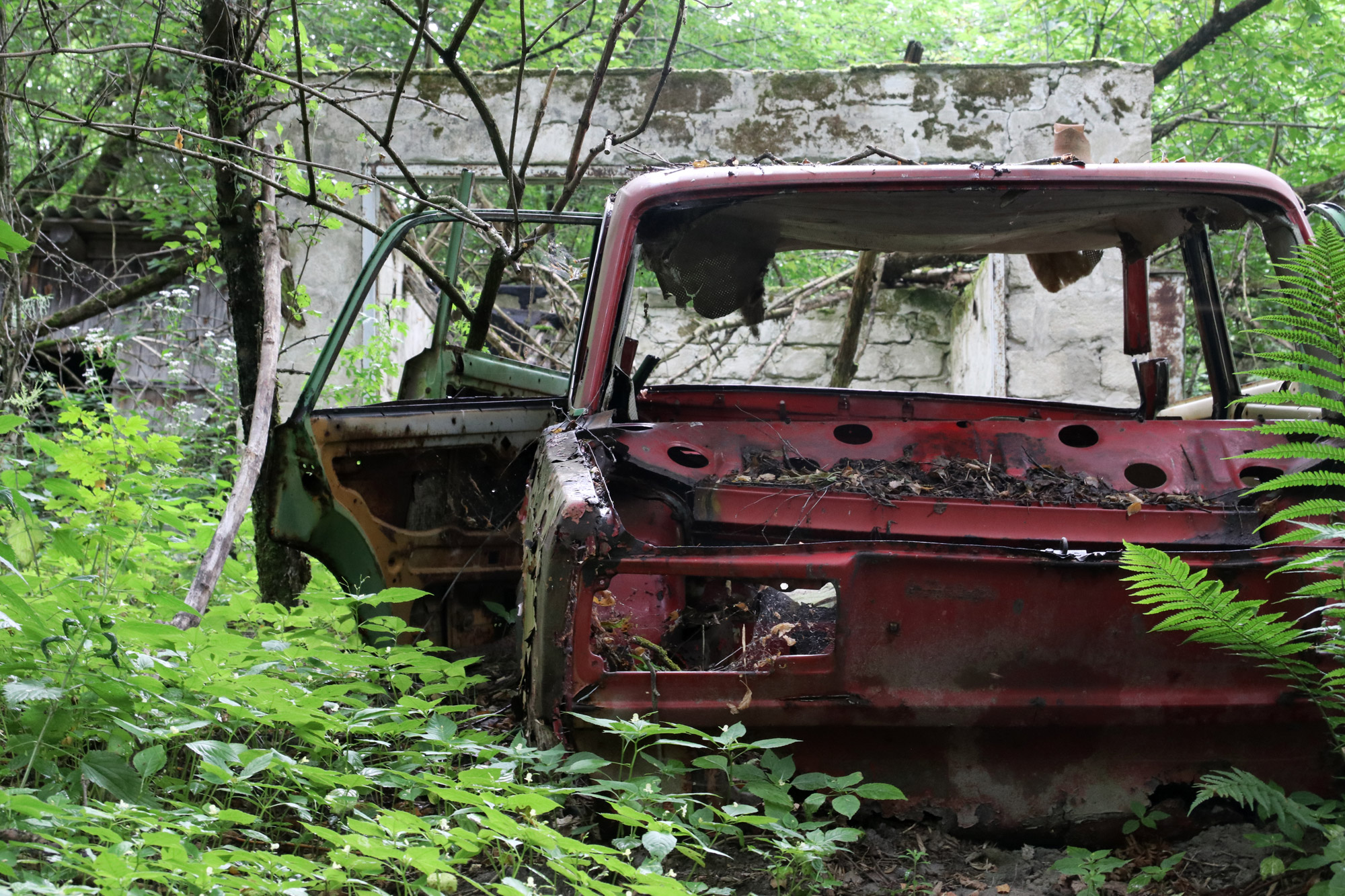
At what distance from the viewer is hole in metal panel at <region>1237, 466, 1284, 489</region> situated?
2.69 m

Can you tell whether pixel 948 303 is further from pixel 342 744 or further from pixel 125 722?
pixel 125 722

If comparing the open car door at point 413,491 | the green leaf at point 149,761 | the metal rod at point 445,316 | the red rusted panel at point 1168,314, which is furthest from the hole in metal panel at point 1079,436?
the red rusted panel at point 1168,314

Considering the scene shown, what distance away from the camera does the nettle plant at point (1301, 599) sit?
2072 mm

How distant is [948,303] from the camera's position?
9.54 metres

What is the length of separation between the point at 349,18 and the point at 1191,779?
1379cm

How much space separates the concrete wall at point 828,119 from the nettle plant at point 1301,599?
5158 mm

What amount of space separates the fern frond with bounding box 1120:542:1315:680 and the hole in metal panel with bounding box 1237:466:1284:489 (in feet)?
1.90

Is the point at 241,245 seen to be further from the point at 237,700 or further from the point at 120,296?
the point at 120,296

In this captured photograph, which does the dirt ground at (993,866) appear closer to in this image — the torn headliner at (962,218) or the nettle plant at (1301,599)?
the nettle plant at (1301,599)

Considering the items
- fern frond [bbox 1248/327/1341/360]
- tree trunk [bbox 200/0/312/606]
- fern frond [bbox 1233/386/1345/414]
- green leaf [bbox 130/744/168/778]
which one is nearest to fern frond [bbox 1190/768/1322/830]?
fern frond [bbox 1233/386/1345/414]

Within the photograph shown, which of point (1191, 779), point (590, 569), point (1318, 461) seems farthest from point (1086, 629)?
point (590, 569)

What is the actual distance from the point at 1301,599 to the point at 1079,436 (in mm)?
747

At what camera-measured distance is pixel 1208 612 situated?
2104mm

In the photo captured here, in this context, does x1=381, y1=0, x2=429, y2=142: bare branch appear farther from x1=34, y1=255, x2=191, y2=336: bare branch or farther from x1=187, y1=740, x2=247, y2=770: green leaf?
x1=34, y1=255, x2=191, y2=336: bare branch
